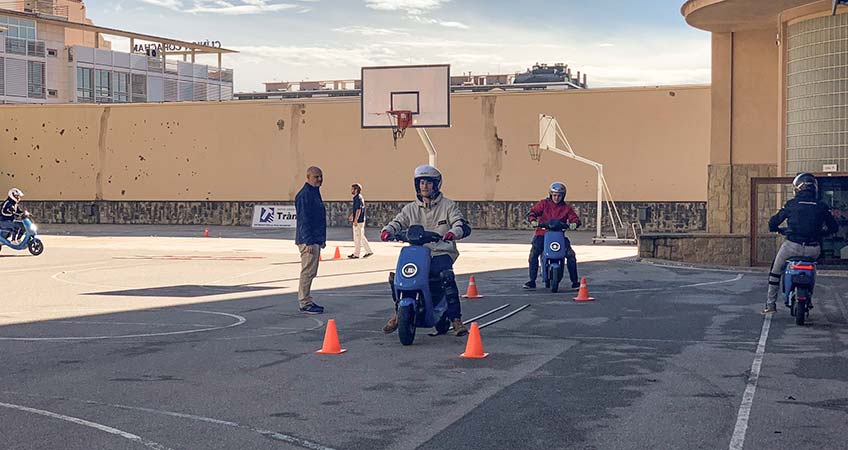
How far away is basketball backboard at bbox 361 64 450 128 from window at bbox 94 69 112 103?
50.6 meters

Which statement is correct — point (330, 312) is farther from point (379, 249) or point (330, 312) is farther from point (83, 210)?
point (83, 210)

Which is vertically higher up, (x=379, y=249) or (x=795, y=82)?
(x=795, y=82)

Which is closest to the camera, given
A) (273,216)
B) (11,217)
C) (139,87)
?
(11,217)

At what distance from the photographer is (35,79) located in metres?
75.9

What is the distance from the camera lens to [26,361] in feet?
35.7

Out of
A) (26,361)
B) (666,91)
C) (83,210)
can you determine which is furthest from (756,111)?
(83,210)

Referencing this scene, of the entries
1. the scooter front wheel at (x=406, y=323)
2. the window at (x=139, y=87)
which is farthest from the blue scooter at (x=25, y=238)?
the window at (x=139, y=87)

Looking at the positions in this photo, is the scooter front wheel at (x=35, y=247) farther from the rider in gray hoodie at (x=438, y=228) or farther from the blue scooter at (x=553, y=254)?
the rider in gray hoodie at (x=438, y=228)

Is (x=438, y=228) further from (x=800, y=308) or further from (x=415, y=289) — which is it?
(x=800, y=308)

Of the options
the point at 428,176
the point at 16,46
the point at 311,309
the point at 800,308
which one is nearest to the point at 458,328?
the point at 428,176

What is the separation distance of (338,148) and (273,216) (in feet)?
13.9

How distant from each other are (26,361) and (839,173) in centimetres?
2024

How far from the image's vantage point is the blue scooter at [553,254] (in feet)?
60.3

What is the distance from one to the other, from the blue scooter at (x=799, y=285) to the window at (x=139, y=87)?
74.8m
